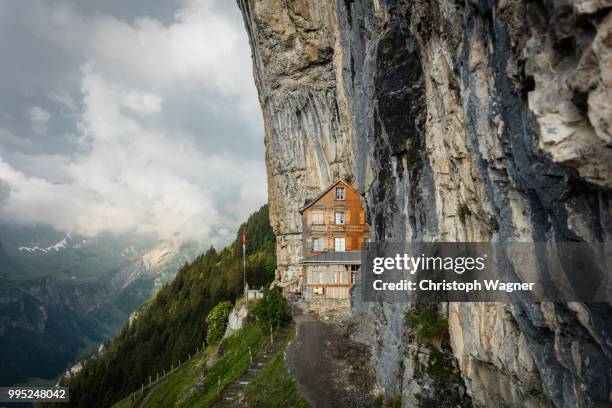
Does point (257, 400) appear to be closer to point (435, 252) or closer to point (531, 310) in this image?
point (435, 252)

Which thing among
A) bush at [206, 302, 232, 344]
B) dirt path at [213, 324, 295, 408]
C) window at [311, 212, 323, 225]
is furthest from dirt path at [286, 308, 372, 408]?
bush at [206, 302, 232, 344]

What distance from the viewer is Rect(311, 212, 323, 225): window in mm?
49062

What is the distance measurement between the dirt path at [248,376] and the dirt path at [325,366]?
2.13 meters

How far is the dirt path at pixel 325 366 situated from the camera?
78.8 ft

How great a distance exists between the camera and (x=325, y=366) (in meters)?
27.9

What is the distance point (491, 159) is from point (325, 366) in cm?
1960

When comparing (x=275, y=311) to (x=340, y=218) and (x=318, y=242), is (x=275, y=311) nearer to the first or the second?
(x=318, y=242)

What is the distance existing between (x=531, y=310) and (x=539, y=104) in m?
6.10

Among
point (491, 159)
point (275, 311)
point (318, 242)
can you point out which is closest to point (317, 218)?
point (318, 242)

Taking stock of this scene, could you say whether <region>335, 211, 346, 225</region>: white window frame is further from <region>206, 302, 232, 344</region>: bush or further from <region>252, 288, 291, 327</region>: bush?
<region>206, 302, 232, 344</region>: bush

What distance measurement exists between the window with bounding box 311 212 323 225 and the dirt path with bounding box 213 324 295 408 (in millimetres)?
14371

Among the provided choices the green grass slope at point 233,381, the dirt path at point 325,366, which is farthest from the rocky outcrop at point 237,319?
the dirt path at point 325,366

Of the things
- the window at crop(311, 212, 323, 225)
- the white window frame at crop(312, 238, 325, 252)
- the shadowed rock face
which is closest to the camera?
the shadowed rock face

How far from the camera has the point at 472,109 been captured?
13.6 meters
